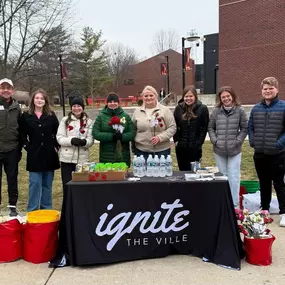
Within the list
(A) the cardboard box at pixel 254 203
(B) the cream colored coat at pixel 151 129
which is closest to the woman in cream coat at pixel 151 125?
(B) the cream colored coat at pixel 151 129

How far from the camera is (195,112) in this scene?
16.4 ft

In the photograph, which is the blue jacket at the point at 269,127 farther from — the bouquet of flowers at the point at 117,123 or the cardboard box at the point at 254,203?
the bouquet of flowers at the point at 117,123

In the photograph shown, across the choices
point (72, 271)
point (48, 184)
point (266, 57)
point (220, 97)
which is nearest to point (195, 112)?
point (220, 97)

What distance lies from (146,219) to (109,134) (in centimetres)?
135

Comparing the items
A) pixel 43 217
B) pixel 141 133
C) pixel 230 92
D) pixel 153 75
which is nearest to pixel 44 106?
pixel 141 133

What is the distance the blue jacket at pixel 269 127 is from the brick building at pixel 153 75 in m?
48.2

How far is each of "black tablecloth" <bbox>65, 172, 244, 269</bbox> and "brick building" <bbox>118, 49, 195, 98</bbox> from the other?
162 feet

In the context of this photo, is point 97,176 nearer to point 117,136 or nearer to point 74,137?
point 117,136

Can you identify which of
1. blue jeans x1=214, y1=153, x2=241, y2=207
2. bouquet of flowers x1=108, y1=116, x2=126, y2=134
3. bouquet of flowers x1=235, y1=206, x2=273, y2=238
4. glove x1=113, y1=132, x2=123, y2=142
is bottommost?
bouquet of flowers x1=235, y1=206, x2=273, y2=238

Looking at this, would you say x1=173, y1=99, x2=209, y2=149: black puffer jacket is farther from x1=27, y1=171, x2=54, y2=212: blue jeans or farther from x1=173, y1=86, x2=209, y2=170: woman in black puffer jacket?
x1=27, y1=171, x2=54, y2=212: blue jeans

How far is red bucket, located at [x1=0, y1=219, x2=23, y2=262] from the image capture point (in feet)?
12.4

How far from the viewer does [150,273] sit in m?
3.49

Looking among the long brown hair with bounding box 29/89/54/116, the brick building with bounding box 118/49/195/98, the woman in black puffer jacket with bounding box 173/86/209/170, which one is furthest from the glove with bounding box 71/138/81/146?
the brick building with bounding box 118/49/195/98

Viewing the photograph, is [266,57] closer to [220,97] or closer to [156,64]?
[220,97]
